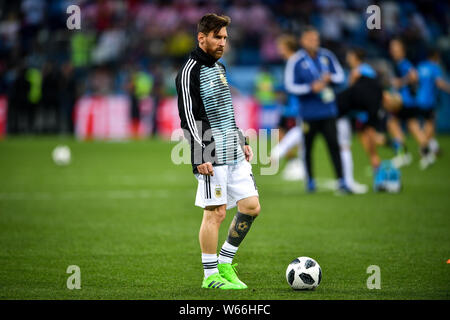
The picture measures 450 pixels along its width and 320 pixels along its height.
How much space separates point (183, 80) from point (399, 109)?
14379 millimetres

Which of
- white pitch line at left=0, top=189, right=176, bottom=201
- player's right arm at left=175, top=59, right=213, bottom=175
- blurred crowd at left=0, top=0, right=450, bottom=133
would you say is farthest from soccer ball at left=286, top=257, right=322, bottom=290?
blurred crowd at left=0, top=0, right=450, bottom=133

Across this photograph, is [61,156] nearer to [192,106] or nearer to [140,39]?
[192,106]

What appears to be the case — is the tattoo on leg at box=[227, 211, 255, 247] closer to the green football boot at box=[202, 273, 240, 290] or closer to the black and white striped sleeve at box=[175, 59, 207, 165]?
the green football boot at box=[202, 273, 240, 290]

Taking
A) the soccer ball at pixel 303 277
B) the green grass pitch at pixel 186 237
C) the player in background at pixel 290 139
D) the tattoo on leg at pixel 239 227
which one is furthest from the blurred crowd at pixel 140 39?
the soccer ball at pixel 303 277

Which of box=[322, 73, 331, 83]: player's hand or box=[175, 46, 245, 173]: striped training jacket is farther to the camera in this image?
box=[322, 73, 331, 83]: player's hand

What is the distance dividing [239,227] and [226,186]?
1.42 ft

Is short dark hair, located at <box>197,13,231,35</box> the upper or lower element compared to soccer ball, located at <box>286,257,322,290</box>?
upper

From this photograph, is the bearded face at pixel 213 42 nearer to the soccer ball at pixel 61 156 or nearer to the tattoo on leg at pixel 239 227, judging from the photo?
the tattoo on leg at pixel 239 227

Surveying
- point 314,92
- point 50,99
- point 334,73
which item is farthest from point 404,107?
point 50,99

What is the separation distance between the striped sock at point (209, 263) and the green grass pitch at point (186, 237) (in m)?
0.20

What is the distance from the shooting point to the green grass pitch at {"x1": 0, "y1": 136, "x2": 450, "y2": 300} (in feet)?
22.1

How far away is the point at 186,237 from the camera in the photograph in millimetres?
9617
